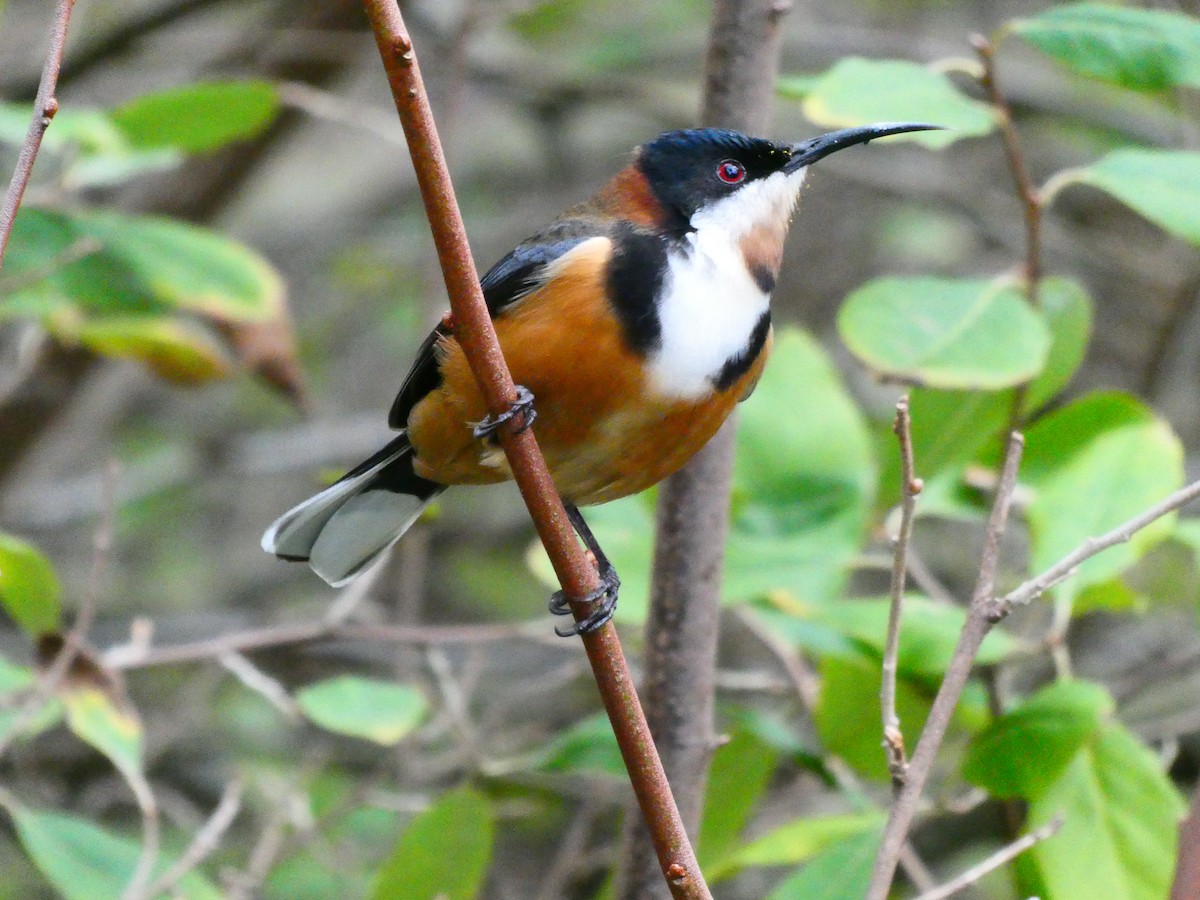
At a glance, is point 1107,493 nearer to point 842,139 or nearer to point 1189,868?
point 842,139

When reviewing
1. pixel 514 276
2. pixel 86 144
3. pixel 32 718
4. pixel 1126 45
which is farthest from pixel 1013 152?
pixel 32 718

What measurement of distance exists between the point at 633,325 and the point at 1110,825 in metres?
1.25

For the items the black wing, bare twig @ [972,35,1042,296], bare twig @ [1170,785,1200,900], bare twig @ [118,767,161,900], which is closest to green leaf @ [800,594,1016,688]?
bare twig @ [972,35,1042,296]

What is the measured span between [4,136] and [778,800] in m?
2.96

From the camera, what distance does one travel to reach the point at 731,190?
293 centimetres

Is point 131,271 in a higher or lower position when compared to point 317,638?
higher

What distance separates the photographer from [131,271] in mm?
3580

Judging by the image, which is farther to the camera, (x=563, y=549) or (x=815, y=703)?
(x=815, y=703)

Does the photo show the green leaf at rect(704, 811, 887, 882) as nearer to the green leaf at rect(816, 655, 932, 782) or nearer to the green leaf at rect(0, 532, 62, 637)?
the green leaf at rect(816, 655, 932, 782)

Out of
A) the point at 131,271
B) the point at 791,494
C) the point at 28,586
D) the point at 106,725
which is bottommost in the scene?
the point at 106,725

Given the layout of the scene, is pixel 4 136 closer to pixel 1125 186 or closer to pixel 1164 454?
pixel 1125 186

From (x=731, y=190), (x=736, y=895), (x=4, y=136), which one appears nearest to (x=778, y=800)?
(x=736, y=895)

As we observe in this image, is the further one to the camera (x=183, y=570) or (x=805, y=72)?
(x=183, y=570)

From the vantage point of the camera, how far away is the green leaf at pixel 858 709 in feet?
9.96
